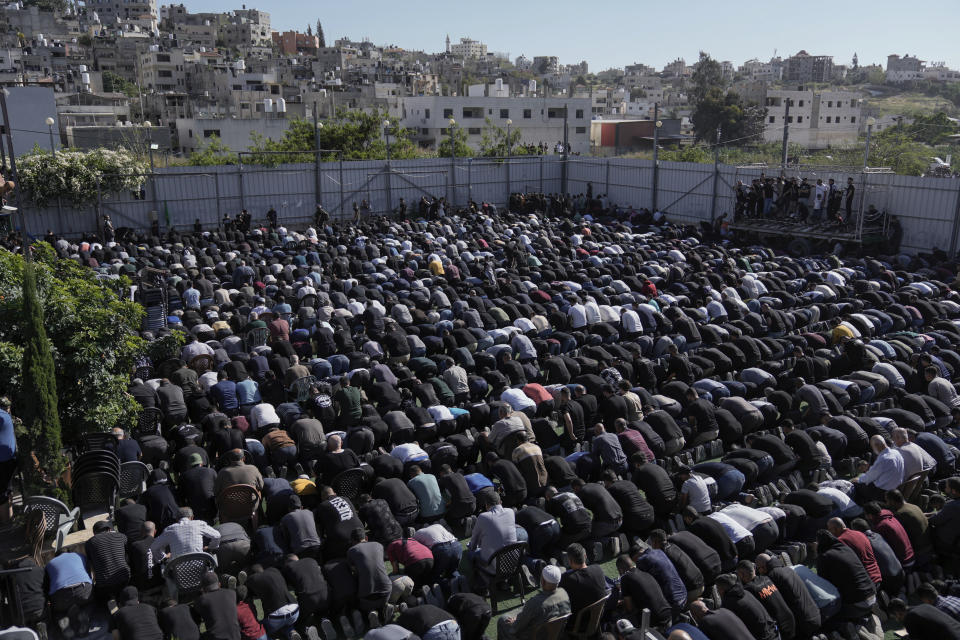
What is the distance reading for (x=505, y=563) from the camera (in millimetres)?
7781

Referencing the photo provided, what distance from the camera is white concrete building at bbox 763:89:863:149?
A: 79.6 m

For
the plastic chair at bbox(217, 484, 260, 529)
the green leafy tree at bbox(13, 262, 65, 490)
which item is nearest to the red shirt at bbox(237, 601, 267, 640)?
the plastic chair at bbox(217, 484, 260, 529)

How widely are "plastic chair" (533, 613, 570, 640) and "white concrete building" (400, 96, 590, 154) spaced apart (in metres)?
67.4

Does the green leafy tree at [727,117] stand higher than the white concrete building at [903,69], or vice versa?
the white concrete building at [903,69]

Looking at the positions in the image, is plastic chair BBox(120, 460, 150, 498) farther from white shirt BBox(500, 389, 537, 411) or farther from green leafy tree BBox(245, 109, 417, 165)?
green leafy tree BBox(245, 109, 417, 165)

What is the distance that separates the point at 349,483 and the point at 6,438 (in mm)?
4019

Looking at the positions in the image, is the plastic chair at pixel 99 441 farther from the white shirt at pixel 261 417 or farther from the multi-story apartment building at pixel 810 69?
the multi-story apartment building at pixel 810 69

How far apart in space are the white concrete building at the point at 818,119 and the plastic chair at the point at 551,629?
80.9 meters

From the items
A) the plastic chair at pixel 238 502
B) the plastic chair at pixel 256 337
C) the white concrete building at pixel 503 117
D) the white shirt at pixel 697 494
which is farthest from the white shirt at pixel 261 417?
the white concrete building at pixel 503 117

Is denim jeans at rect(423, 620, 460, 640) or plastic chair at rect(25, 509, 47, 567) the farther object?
plastic chair at rect(25, 509, 47, 567)

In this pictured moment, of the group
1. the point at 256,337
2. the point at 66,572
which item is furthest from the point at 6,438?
the point at 256,337

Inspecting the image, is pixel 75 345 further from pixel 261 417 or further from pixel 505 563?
pixel 505 563

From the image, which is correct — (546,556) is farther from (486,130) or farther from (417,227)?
(486,130)

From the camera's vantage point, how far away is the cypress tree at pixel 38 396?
8883 mm
